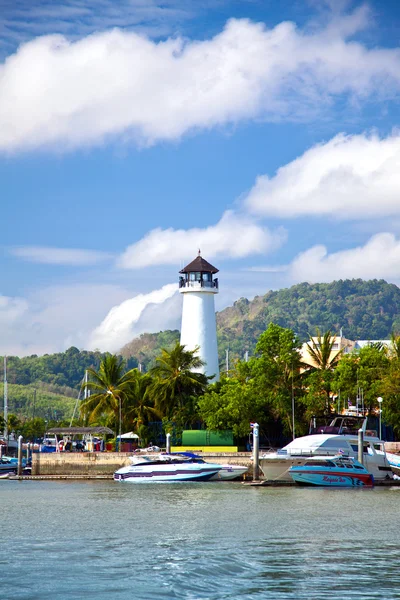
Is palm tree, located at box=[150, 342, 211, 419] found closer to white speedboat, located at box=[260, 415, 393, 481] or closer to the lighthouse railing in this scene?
the lighthouse railing

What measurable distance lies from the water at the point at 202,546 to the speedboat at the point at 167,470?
10.9 m

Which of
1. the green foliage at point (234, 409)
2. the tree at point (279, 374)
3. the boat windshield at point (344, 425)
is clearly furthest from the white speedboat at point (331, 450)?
the tree at point (279, 374)

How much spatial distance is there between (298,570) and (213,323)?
178 feet

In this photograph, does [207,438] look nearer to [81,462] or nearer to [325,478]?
[81,462]

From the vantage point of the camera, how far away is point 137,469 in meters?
63.8

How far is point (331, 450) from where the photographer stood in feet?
189

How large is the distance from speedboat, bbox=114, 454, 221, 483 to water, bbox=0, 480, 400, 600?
10.9 m

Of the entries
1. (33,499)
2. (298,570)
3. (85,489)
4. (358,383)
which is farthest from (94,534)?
(358,383)

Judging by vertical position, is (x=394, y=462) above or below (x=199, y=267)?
below

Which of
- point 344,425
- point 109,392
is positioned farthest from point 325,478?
point 109,392

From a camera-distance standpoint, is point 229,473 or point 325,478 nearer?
point 325,478

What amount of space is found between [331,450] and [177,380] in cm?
2162

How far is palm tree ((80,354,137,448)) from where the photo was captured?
81.8 meters

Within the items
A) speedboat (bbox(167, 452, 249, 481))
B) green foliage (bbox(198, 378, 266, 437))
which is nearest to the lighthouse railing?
green foliage (bbox(198, 378, 266, 437))
